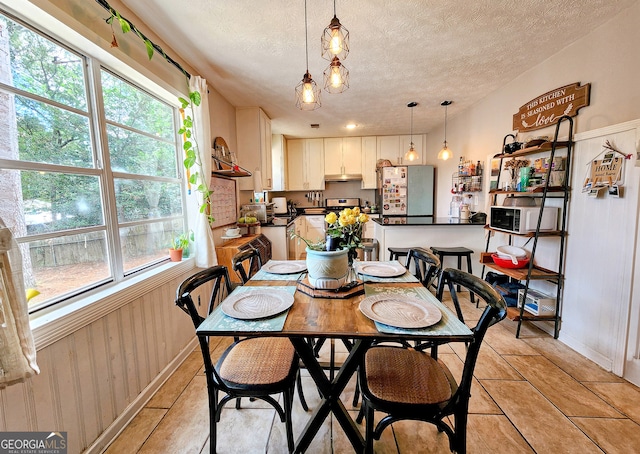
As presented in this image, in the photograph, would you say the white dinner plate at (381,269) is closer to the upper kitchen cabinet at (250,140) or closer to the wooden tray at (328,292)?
the wooden tray at (328,292)

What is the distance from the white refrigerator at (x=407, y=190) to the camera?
16.1 feet

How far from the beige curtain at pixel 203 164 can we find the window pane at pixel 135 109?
0.77 feet

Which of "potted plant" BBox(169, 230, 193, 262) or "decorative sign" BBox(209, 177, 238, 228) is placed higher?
"decorative sign" BBox(209, 177, 238, 228)

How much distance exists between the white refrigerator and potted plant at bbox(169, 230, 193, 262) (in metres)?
3.66

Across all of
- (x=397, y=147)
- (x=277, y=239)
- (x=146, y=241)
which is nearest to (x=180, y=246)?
(x=146, y=241)

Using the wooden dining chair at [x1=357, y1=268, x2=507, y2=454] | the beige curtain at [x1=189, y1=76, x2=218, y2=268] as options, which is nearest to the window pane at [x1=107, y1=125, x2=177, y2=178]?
the beige curtain at [x1=189, y1=76, x2=218, y2=268]

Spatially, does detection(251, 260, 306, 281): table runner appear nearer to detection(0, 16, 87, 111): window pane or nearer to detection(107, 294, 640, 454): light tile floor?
detection(107, 294, 640, 454): light tile floor

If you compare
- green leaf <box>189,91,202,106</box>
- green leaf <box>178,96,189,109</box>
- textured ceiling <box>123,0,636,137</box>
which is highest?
textured ceiling <box>123,0,636,137</box>

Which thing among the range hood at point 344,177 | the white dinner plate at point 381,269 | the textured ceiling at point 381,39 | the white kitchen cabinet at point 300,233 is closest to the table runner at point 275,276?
the white dinner plate at point 381,269

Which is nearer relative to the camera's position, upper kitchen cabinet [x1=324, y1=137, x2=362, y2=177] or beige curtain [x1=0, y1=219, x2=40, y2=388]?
beige curtain [x1=0, y1=219, x2=40, y2=388]

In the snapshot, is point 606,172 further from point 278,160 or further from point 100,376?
point 278,160

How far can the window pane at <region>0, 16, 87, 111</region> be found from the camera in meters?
1.12

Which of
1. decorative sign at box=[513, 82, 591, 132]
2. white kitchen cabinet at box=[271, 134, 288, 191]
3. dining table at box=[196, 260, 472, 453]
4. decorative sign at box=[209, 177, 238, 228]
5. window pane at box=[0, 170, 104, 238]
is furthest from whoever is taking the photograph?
white kitchen cabinet at box=[271, 134, 288, 191]

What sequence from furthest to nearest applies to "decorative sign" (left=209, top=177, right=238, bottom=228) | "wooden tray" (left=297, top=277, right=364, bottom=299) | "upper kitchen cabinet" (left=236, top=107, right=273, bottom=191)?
"upper kitchen cabinet" (left=236, top=107, right=273, bottom=191) → "decorative sign" (left=209, top=177, right=238, bottom=228) → "wooden tray" (left=297, top=277, right=364, bottom=299)
